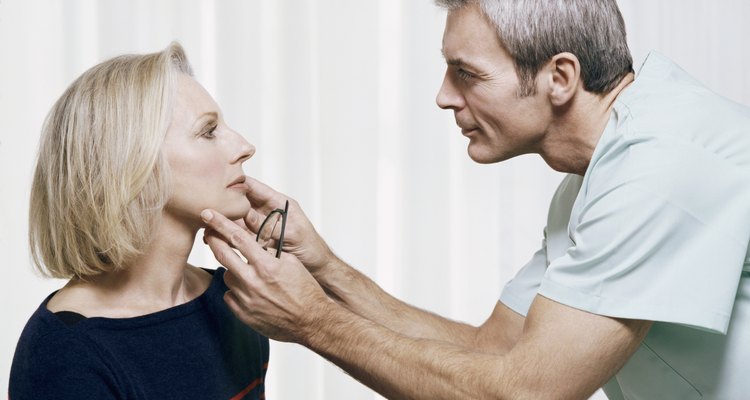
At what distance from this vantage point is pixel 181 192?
4.55ft

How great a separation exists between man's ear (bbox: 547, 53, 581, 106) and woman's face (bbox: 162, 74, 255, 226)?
0.55 metres

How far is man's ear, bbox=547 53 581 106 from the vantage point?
4.77ft

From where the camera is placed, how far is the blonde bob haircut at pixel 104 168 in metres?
1.32

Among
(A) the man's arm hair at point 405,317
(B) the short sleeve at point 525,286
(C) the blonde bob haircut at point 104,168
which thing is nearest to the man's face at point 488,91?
(B) the short sleeve at point 525,286

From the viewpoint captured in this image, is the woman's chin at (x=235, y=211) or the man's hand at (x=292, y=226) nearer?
the woman's chin at (x=235, y=211)

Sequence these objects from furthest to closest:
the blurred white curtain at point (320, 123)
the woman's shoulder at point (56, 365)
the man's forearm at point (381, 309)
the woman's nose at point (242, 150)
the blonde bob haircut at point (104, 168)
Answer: the blurred white curtain at point (320, 123) → the man's forearm at point (381, 309) → the woman's nose at point (242, 150) → the blonde bob haircut at point (104, 168) → the woman's shoulder at point (56, 365)

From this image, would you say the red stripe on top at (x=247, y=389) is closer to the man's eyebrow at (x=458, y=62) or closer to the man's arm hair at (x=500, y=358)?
the man's arm hair at (x=500, y=358)

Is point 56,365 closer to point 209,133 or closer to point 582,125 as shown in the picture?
point 209,133

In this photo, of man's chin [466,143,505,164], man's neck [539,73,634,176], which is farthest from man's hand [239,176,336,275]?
man's neck [539,73,634,176]

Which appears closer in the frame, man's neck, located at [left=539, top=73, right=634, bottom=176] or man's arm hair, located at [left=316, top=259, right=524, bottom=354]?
man's neck, located at [left=539, top=73, right=634, bottom=176]

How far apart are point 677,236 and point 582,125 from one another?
342 mm

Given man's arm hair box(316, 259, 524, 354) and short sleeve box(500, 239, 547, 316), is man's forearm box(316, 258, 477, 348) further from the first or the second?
short sleeve box(500, 239, 547, 316)

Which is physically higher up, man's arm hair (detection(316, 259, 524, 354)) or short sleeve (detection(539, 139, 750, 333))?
short sleeve (detection(539, 139, 750, 333))

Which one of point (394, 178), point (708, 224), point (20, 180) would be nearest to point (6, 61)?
point (20, 180)
